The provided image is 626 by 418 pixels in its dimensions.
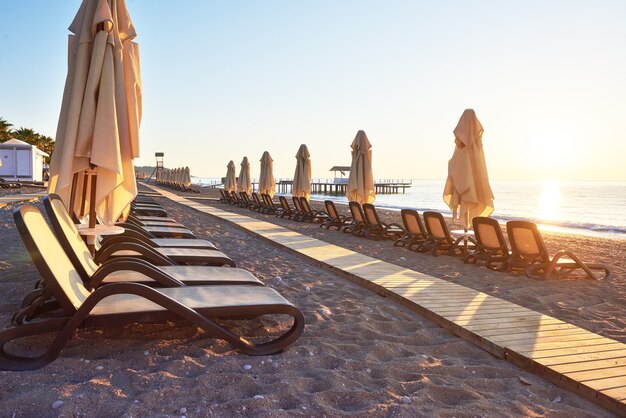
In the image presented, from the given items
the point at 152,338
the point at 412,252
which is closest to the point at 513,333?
the point at 152,338

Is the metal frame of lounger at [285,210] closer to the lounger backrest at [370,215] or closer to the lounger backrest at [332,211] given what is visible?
the lounger backrest at [332,211]

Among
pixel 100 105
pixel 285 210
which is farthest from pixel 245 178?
pixel 100 105

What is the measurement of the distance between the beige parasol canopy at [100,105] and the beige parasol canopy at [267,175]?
13.5 m

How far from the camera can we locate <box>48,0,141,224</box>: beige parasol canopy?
3547mm

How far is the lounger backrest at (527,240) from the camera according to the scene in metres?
6.10

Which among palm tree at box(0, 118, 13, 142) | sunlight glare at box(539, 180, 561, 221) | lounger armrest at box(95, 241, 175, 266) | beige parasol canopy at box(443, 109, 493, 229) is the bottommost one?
sunlight glare at box(539, 180, 561, 221)

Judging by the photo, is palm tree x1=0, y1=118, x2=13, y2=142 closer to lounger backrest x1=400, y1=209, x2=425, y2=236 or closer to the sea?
the sea

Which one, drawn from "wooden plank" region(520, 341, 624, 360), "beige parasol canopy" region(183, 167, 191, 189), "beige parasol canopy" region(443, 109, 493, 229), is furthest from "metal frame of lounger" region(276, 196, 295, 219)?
"beige parasol canopy" region(183, 167, 191, 189)

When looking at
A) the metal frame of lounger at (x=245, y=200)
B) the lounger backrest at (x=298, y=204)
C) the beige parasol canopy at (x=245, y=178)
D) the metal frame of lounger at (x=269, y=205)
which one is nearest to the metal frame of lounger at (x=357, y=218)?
the lounger backrest at (x=298, y=204)

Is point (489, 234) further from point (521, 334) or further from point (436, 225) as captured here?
point (521, 334)

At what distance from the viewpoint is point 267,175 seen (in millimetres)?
17656

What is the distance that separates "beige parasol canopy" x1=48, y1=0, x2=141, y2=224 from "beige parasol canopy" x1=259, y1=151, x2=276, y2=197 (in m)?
13.5

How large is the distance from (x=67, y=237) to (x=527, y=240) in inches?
224

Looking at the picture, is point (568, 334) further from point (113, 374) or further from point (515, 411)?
point (113, 374)
